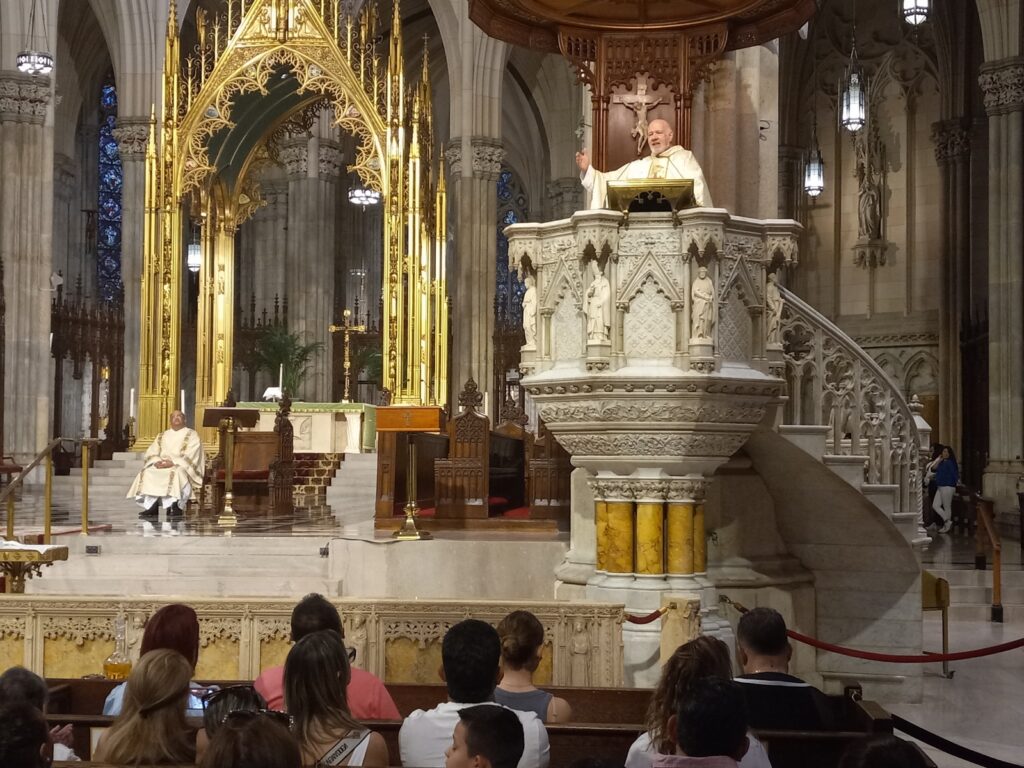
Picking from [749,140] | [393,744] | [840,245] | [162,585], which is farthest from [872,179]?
[393,744]

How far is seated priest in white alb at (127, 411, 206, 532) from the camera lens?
40.7ft

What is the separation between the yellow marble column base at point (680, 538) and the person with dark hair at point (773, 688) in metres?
3.29

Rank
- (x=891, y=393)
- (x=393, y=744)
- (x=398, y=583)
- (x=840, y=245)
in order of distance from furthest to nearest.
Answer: (x=840, y=245) < (x=398, y=583) < (x=891, y=393) < (x=393, y=744)

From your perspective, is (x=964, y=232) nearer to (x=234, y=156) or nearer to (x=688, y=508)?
(x=234, y=156)

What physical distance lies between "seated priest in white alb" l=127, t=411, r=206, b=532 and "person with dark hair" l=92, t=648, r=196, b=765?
365 inches

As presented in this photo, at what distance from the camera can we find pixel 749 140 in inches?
339

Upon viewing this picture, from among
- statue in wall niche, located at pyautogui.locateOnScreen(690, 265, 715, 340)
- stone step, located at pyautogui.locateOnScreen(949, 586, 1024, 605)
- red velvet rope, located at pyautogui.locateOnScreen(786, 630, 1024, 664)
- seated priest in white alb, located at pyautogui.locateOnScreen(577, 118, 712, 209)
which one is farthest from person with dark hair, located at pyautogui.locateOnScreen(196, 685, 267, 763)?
stone step, located at pyautogui.locateOnScreen(949, 586, 1024, 605)

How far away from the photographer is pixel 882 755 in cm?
246

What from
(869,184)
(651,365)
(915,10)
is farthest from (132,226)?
(651,365)

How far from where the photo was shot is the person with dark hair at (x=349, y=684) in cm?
392

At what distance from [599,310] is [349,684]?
3445mm

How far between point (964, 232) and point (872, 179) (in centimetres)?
198

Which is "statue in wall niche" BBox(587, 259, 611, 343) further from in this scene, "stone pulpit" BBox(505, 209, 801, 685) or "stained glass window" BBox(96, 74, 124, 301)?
"stained glass window" BBox(96, 74, 124, 301)

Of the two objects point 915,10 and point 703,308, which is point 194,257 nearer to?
point 915,10
